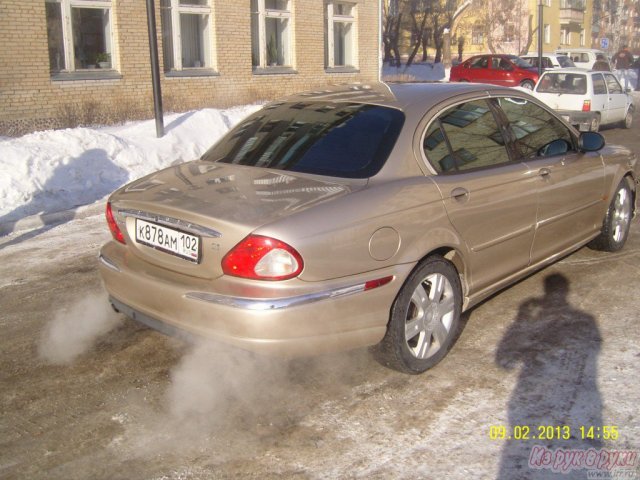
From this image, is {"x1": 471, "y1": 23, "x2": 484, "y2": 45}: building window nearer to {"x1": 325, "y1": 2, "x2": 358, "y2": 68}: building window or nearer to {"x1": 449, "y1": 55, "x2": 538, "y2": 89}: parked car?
{"x1": 449, "y1": 55, "x2": 538, "y2": 89}: parked car

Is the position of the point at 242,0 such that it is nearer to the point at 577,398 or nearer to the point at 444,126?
the point at 444,126

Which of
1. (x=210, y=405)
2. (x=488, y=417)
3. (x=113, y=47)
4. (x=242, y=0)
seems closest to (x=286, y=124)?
(x=210, y=405)

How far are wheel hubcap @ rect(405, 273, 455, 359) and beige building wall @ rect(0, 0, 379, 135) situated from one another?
10712 mm

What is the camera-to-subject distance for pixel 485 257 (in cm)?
455

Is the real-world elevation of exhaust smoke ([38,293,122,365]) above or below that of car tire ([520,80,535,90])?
below

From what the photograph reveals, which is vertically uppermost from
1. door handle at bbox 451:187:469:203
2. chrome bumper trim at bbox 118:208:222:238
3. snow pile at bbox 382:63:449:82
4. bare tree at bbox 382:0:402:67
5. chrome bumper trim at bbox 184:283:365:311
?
bare tree at bbox 382:0:402:67

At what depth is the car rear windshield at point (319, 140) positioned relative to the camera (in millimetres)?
4145

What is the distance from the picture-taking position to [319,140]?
4359 millimetres

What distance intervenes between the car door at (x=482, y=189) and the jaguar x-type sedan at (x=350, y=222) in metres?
0.01

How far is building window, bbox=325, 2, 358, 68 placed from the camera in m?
20.3

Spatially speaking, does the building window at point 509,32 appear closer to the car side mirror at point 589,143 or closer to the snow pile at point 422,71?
the snow pile at point 422,71

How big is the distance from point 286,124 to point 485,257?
1.51 metres

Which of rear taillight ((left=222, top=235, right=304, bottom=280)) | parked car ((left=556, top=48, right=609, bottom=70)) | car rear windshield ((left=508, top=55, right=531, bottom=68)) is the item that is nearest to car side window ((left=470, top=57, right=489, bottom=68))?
car rear windshield ((left=508, top=55, right=531, bottom=68))

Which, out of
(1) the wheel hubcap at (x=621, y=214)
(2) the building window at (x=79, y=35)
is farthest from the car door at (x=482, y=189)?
(2) the building window at (x=79, y=35)
